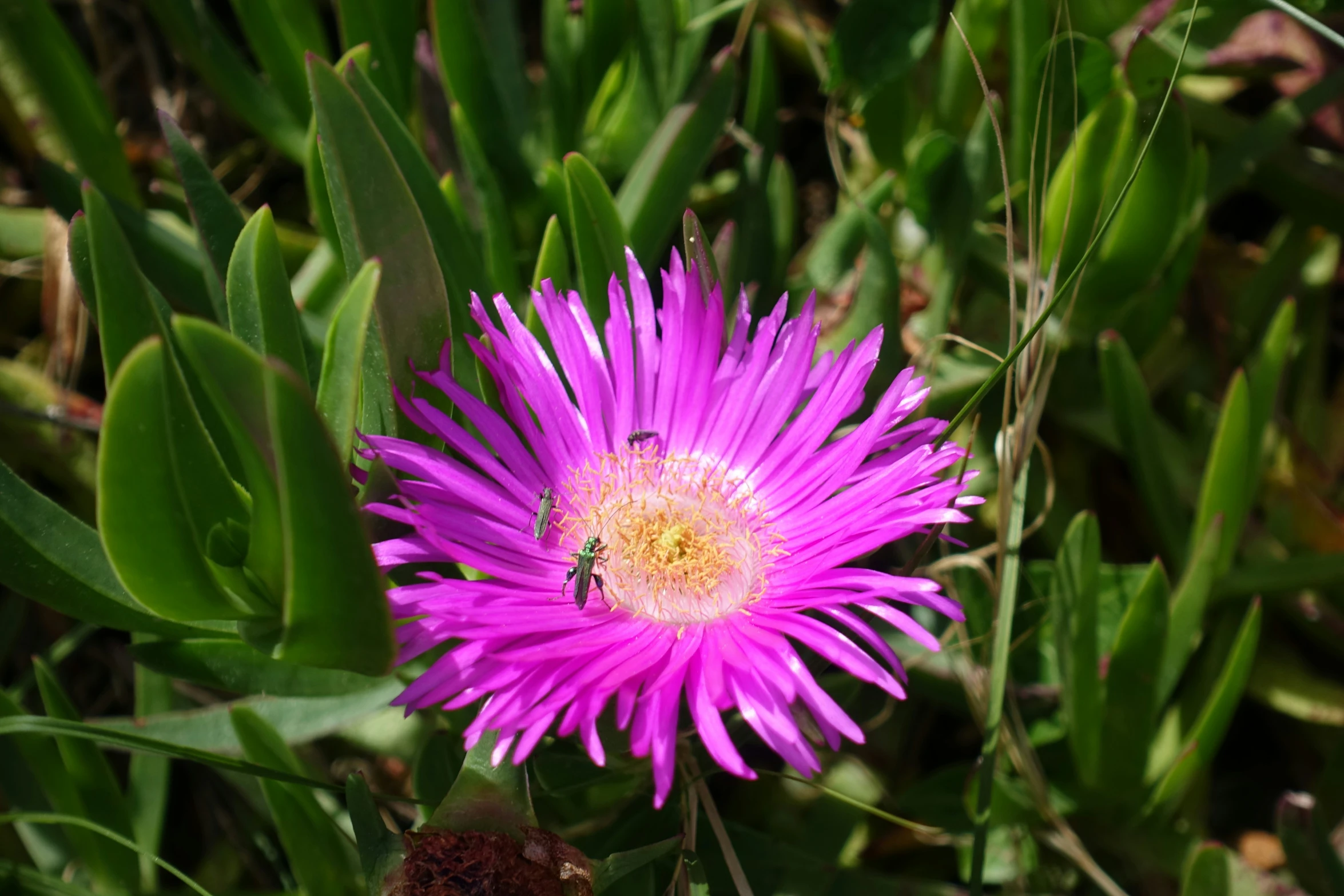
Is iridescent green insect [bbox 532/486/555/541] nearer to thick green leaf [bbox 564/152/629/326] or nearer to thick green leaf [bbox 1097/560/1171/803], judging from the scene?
thick green leaf [bbox 564/152/629/326]

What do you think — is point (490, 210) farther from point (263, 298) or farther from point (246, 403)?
point (246, 403)

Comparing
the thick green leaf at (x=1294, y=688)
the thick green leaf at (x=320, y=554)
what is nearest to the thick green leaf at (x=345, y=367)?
the thick green leaf at (x=320, y=554)

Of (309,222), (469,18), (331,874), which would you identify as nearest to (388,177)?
(469,18)

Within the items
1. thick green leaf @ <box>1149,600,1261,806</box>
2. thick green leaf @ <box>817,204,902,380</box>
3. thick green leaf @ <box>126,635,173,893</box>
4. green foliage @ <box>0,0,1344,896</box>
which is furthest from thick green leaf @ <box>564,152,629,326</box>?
thick green leaf @ <box>1149,600,1261,806</box>

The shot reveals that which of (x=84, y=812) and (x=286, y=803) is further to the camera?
(x=84, y=812)

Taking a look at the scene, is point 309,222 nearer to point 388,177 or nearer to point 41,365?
point 41,365

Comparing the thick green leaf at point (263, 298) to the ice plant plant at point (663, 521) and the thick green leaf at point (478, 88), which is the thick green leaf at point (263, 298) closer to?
the ice plant plant at point (663, 521)

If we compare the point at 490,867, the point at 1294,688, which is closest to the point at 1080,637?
the point at 1294,688

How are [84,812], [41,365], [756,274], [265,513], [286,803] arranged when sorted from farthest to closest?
1. [41,365]
2. [756,274]
3. [84,812]
4. [286,803]
5. [265,513]

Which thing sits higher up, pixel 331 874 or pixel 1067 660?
pixel 1067 660
